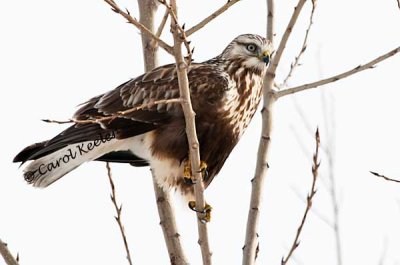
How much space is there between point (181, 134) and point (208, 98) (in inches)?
12.1

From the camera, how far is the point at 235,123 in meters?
5.39

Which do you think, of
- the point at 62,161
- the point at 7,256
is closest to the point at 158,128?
the point at 62,161

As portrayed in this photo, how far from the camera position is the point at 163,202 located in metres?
5.27

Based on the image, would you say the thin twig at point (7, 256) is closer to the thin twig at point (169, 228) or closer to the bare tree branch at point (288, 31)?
the thin twig at point (169, 228)

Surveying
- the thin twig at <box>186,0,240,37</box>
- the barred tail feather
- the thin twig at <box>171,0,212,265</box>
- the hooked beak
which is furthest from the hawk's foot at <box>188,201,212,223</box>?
the hooked beak

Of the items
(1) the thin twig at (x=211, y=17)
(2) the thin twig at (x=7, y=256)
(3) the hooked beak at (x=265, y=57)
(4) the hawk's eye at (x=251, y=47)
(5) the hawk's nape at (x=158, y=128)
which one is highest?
(1) the thin twig at (x=211, y=17)

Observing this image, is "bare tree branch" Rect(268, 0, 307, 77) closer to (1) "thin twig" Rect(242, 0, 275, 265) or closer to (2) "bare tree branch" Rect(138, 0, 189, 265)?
(1) "thin twig" Rect(242, 0, 275, 265)

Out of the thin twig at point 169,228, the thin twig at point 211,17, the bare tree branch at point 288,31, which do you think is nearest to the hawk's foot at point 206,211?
the thin twig at point 169,228

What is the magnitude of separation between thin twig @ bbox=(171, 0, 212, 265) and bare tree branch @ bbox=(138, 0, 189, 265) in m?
0.69

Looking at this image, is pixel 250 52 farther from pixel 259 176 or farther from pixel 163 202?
pixel 259 176

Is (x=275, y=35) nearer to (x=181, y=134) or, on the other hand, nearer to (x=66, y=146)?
(x=181, y=134)

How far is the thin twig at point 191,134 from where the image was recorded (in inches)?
138

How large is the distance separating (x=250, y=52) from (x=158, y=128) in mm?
Answer: 1026

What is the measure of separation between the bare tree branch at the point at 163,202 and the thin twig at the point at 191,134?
69cm
